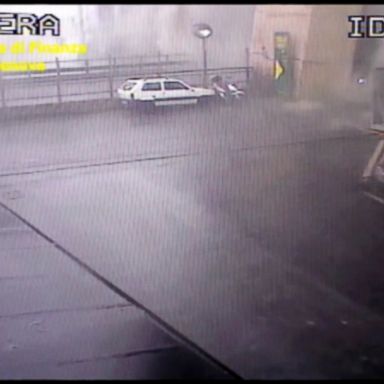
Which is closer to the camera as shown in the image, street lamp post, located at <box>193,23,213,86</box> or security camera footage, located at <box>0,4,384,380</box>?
security camera footage, located at <box>0,4,384,380</box>

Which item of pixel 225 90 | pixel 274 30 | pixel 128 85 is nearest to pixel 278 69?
pixel 225 90

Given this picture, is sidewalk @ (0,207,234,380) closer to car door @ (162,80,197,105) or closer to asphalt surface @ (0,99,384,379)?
asphalt surface @ (0,99,384,379)

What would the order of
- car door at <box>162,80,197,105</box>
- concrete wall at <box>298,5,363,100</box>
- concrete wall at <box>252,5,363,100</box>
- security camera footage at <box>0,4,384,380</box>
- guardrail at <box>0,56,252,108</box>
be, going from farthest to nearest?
car door at <box>162,80,197,105</box>
guardrail at <box>0,56,252,108</box>
concrete wall at <box>298,5,363,100</box>
concrete wall at <box>252,5,363,100</box>
security camera footage at <box>0,4,384,380</box>

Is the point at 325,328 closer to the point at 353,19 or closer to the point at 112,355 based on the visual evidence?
the point at 112,355

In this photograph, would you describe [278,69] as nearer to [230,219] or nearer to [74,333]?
[230,219]

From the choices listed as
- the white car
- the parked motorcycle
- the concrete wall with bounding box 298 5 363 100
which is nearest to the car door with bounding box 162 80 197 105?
the white car

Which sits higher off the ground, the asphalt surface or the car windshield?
the car windshield

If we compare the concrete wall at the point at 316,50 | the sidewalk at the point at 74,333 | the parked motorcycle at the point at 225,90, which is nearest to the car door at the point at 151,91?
the parked motorcycle at the point at 225,90
